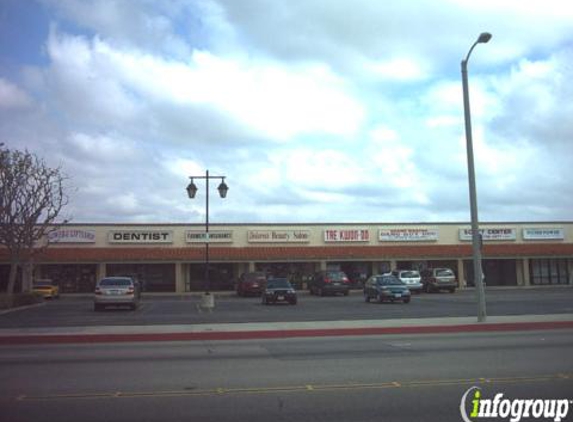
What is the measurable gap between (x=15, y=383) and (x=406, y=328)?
1180 centimetres

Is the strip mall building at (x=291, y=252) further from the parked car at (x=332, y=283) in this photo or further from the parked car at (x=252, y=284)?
the parked car at (x=332, y=283)

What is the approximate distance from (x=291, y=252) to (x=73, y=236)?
17952mm

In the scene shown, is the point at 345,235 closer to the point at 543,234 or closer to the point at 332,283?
the point at 332,283

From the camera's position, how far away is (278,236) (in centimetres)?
5397

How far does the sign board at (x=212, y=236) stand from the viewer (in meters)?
52.9

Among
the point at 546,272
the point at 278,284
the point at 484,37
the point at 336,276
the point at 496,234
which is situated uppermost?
the point at 484,37

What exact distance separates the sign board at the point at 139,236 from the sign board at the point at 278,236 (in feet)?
22.9

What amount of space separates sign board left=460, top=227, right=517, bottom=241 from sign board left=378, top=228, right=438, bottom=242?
8.80 ft

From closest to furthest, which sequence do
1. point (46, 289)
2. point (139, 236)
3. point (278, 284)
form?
1. point (278, 284)
2. point (46, 289)
3. point (139, 236)

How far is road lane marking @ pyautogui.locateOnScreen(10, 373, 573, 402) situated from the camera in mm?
8992

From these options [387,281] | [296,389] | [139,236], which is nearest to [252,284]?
[139,236]

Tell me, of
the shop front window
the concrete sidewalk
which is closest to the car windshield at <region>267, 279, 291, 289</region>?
the concrete sidewalk

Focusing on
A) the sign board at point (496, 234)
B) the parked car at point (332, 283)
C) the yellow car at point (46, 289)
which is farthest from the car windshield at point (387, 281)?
the yellow car at point (46, 289)

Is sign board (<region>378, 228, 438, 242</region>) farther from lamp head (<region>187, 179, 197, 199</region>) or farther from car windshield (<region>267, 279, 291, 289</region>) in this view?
lamp head (<region>187, 179, 197, 199</region>)
